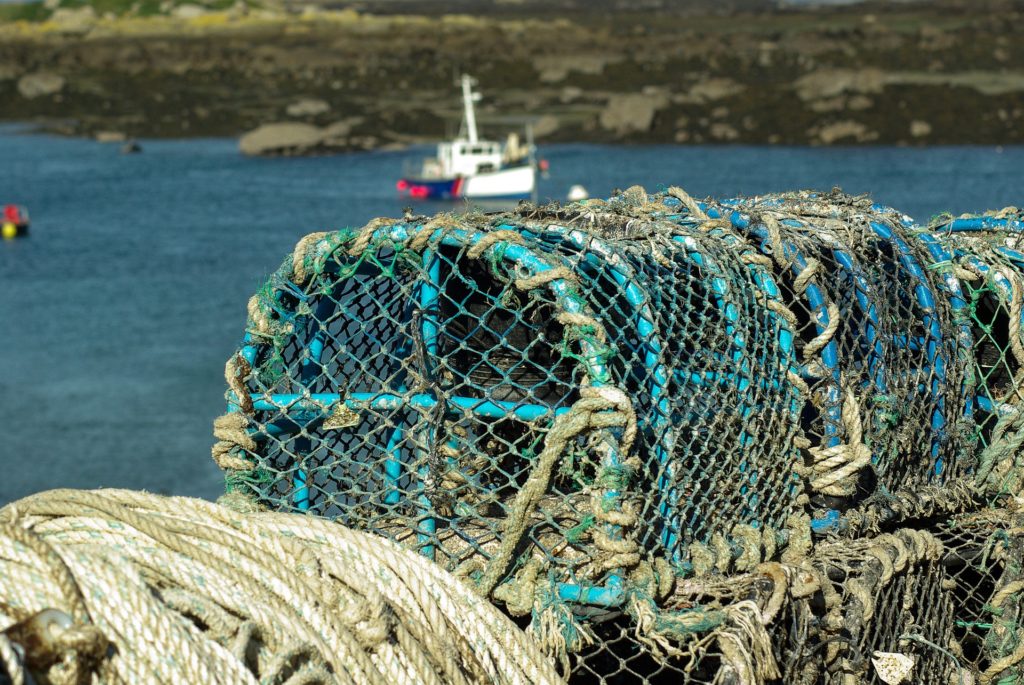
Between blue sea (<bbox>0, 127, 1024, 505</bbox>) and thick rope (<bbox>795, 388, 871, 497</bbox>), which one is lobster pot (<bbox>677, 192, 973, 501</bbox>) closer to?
thick rope (<bbox>795, 388, 871, 497</bbox>)

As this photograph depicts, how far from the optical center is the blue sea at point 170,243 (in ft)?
40.4

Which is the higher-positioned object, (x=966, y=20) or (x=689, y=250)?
(x=689, y=250)

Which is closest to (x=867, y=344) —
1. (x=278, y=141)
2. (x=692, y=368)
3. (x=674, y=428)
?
(x=692, y=368)

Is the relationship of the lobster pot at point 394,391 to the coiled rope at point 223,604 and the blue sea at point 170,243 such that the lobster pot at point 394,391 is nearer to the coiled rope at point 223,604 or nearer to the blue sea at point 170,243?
the coiled rope at point 223,604

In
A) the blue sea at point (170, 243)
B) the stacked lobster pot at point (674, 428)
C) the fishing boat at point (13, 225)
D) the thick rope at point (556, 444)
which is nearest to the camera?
the thick rope at point (556, 444)

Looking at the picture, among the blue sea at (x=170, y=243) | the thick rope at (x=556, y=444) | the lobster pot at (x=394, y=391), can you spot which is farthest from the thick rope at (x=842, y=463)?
the blue sea at (x=170, y=243)

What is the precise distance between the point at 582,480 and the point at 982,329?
173 cm

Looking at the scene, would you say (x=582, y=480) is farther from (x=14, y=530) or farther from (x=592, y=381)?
(x=14, y=530)

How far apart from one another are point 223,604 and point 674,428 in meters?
1.06

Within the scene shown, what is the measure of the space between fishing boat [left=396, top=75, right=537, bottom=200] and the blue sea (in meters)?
0.62

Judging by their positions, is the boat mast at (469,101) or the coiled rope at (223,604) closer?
the coiled rope at (223,604)

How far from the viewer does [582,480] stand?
2814 millimetres

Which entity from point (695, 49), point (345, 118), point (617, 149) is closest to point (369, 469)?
point (617, 149)

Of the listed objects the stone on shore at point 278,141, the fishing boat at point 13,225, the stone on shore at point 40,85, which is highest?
the fishing boat at point 13,225
